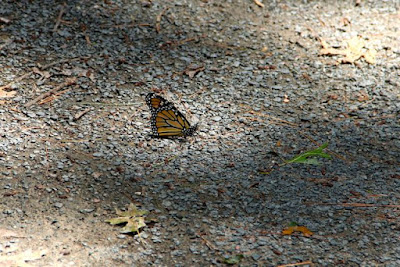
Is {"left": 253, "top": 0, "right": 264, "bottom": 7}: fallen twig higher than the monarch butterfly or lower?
higher

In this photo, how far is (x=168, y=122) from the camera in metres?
4.03

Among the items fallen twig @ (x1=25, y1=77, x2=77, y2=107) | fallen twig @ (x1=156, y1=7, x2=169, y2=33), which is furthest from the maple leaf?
fallen twig @ (x1=156, y1=7, x2=169, y2=33)

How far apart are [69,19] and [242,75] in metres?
1.90

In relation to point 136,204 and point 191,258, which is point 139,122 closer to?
point 136,204

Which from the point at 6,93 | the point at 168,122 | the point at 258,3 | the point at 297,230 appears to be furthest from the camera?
the point at 258,3

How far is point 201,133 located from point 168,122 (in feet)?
0.92

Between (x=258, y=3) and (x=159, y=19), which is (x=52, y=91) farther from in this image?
(x=258, y=3)

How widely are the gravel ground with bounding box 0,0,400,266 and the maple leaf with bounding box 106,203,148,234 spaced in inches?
2.2

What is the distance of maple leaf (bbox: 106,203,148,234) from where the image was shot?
3062mm

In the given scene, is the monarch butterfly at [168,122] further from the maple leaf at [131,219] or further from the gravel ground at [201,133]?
the maple leaf at [131,219]

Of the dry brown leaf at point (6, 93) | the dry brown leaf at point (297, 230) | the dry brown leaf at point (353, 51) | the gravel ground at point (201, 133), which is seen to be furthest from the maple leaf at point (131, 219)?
the dry brown leaf at point (353, 51)

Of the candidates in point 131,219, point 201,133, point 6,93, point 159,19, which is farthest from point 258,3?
point 131,219

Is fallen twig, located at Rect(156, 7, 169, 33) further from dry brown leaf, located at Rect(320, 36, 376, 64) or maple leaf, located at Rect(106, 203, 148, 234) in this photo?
maple leaf, located at Rect(106, 203, 148, 234)

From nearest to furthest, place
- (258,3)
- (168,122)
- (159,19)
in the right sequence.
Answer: (168,122) → (159,19) → (258,3)
